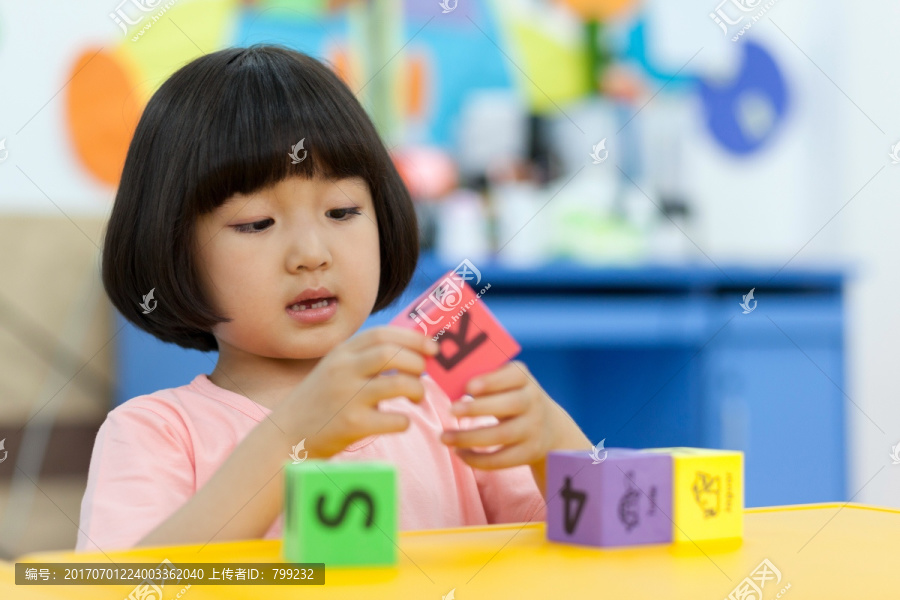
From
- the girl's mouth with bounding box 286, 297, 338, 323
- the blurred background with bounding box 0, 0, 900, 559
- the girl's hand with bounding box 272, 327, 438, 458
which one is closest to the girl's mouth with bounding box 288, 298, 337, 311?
the girl's mouth with bounding box 286, 297, 338, 323

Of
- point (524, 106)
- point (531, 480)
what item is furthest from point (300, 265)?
point (524, 106)

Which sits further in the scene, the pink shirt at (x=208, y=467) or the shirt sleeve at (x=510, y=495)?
the shirt sleeve at (x=510, y=495)

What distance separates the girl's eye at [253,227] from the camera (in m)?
0.92

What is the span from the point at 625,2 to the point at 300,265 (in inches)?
92.6

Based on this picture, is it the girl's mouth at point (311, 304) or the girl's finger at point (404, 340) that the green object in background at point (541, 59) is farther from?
the girl's finger at point (404, 340)

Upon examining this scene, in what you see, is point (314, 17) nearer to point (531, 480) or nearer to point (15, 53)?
point (15, 53)

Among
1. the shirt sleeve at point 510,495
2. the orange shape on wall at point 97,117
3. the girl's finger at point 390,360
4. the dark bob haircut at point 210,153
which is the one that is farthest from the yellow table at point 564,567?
the orange shape on wall at point 97,117

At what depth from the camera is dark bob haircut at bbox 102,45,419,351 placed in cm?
92

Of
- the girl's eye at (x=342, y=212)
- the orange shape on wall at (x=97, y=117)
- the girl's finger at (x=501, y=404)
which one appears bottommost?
the girl's finger at (x=501, y=404)

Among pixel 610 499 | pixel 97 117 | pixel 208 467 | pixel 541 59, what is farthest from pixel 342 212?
pixel 541 59

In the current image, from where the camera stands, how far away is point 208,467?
92cm

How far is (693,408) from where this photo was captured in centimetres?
246

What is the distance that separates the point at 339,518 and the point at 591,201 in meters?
2.12

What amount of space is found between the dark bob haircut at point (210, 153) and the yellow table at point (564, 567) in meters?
0.36
